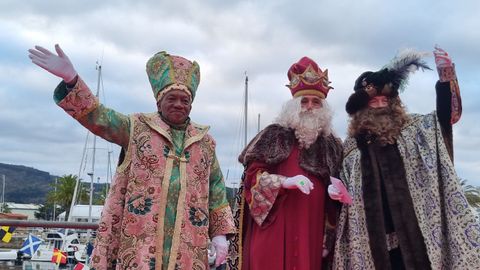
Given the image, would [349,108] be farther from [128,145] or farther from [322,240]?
[128,145]

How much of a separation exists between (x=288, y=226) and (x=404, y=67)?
1.42 meters

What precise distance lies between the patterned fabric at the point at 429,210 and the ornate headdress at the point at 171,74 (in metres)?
1.29

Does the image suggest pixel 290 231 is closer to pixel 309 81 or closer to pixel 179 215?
pixel 179 215

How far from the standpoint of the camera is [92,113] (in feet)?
10.2

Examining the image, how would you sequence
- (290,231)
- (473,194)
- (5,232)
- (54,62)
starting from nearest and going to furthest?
(54,62)
(290,231)
(5,232)
(473,194)

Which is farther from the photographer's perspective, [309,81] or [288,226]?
[309,81]

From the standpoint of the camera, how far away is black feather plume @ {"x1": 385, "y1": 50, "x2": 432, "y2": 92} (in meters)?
3.87

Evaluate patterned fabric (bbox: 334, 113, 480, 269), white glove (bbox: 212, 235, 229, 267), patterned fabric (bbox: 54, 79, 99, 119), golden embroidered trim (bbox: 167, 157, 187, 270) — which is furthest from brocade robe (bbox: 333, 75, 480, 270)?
patterned fabric (bbox: 54, 79, 99, 119)

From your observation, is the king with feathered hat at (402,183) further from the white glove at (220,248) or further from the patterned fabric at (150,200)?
the patterned fabric at (150,200)

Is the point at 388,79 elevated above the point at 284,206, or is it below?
above

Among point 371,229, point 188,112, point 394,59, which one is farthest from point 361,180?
point 188,112

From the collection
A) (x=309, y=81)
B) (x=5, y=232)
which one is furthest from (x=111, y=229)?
(x=5, y=232)

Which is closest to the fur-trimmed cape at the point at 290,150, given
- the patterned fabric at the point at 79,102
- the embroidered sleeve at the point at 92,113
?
the embroidered sleeve at the point at 92,113

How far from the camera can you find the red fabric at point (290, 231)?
375 centimetres
